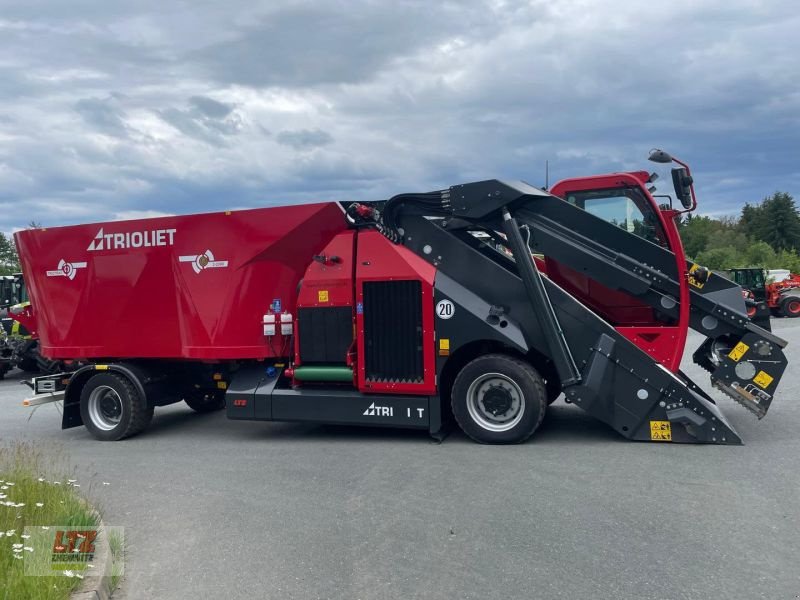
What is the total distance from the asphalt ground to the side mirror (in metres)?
2.60

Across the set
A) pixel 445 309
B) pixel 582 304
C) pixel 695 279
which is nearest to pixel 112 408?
pixel 445 309

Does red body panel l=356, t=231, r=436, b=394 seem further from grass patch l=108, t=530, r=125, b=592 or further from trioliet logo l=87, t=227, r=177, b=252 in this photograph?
grass patch l=108, t=530, r=125, b=592

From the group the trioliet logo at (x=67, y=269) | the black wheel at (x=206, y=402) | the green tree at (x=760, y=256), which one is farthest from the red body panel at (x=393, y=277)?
the green tree at (x=760, y=256)

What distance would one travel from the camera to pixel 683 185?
716cm

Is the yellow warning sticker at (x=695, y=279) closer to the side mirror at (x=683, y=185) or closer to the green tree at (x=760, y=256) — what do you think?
the side mirror at (x=683, y=185)

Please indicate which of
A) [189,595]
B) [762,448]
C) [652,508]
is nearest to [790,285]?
[762,448]

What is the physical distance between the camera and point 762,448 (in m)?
6.48

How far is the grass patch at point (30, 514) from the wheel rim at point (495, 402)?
383cm

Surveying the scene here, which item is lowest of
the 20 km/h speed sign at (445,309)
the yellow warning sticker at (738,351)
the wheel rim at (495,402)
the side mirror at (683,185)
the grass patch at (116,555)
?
the grass patch at (116,555)

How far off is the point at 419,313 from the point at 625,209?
2.64m

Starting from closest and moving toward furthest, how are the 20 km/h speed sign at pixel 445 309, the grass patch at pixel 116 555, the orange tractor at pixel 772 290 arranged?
the grass patch at pixel 116 555 < the 20 km/h speed sign at pixel 445 309 < the orange tractor at pixel 772 290

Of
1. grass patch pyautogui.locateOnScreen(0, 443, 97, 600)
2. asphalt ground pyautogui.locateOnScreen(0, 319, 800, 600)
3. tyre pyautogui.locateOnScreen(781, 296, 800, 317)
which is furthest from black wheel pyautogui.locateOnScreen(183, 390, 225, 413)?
tyre pyautogui.locateOnScreen(781, 296, 800, 317)

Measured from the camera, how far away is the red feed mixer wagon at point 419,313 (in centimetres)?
691

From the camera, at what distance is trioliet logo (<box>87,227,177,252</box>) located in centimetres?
819
